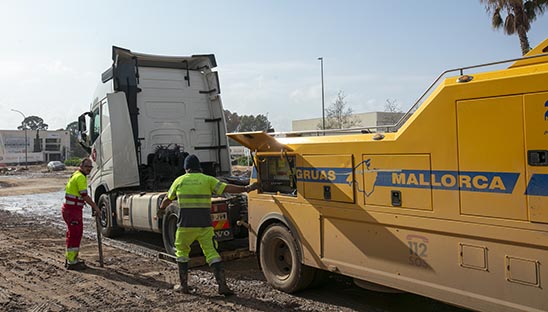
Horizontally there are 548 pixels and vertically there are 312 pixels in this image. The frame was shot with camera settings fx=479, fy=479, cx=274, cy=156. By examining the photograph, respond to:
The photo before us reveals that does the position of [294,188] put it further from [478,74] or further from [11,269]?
[11,269]

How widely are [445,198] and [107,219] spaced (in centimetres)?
843

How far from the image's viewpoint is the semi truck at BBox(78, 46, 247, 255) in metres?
9.99

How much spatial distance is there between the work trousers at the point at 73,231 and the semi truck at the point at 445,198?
13.1ft

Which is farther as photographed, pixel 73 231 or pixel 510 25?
pixel 510 25

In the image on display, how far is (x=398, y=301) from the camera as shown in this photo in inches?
227

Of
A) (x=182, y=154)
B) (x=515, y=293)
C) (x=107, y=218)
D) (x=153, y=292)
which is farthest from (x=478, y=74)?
(x=107, y=218)

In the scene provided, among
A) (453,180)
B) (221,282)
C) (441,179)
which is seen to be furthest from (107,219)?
(453,180)

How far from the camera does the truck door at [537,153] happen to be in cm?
362

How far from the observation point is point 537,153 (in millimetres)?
3658

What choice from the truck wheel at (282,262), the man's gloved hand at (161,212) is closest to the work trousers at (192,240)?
the truck wheel at (282,262)

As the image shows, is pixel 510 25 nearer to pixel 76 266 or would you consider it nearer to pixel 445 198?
pixel 445 198

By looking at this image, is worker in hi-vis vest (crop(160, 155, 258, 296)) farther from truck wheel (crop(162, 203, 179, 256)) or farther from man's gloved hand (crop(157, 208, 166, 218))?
truck wheel (crop(162, 203, 179, 256))

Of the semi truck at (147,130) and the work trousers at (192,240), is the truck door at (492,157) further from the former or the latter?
the semi truck at (147,130)

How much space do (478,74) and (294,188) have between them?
105 inches
